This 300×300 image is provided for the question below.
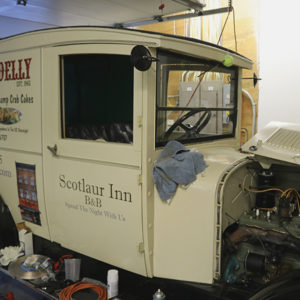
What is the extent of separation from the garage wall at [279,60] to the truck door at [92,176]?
235cm

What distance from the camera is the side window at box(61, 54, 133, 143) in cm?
303

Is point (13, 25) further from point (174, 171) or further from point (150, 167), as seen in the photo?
point (174, 171)

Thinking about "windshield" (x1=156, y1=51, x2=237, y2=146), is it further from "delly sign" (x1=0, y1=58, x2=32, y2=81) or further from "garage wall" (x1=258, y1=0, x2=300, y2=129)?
"garage wall" (x1=258, y1=0, x2=300, y2=129)

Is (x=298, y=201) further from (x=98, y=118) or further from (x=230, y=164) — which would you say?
(x=98, y=118)

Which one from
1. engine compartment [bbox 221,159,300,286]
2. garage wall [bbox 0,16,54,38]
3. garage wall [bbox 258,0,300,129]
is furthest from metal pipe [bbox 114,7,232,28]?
engine compartment [bbox 221,159,300,286]

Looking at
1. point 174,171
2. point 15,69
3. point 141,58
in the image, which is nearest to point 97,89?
point 15,69

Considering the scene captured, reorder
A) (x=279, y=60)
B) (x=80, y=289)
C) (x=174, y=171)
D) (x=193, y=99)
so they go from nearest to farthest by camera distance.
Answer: (x=174, y=171), (x=80, y=289), (x=193, y=99), (x=279, y=60)

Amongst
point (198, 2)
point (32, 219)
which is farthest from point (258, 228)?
point (198, 2)

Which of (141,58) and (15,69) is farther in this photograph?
(15,69)

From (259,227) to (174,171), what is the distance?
595 mm

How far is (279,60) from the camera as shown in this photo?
13.2 ft

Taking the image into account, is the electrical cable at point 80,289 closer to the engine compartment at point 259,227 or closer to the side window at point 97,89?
the engine compartment at point 259,227

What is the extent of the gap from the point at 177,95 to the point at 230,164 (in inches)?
26.4

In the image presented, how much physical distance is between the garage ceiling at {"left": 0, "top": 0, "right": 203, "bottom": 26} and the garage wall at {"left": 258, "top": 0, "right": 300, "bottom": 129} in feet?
3.13
